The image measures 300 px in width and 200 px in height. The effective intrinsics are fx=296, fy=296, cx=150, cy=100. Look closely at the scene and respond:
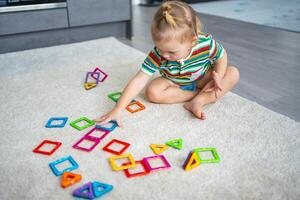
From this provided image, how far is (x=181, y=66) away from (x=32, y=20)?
1.14 meters

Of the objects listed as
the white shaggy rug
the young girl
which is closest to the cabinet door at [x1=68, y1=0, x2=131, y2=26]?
the white shaggy rug

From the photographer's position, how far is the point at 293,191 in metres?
0.74

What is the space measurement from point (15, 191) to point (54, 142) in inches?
8.6

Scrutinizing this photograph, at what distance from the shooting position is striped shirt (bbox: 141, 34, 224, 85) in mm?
1061

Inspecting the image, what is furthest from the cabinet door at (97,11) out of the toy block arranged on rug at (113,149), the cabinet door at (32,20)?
the toy block arranged on rug at (113,149)

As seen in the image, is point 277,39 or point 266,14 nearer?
point 277,39

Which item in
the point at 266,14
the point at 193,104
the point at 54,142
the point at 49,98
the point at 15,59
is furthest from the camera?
the point at 266,14

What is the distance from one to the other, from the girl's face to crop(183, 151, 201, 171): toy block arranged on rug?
313 mm

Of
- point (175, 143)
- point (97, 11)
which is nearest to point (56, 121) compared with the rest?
point (175, 143)

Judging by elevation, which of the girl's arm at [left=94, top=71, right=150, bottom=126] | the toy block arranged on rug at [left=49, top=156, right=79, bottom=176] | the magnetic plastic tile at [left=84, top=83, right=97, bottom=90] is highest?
the girl's arm at [left=94, top=71, right=150, bottom=126]

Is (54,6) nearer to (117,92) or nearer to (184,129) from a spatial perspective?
(117,92)

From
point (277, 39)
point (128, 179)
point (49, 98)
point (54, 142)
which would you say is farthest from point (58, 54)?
point (277, 39)

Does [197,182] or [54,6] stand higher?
[54,6]

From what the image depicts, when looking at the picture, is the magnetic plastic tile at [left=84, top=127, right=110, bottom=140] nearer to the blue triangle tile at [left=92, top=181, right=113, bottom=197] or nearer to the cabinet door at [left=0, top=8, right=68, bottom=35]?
the blue triangle tile at [left=92, top=181, right=113, bottom=197]
